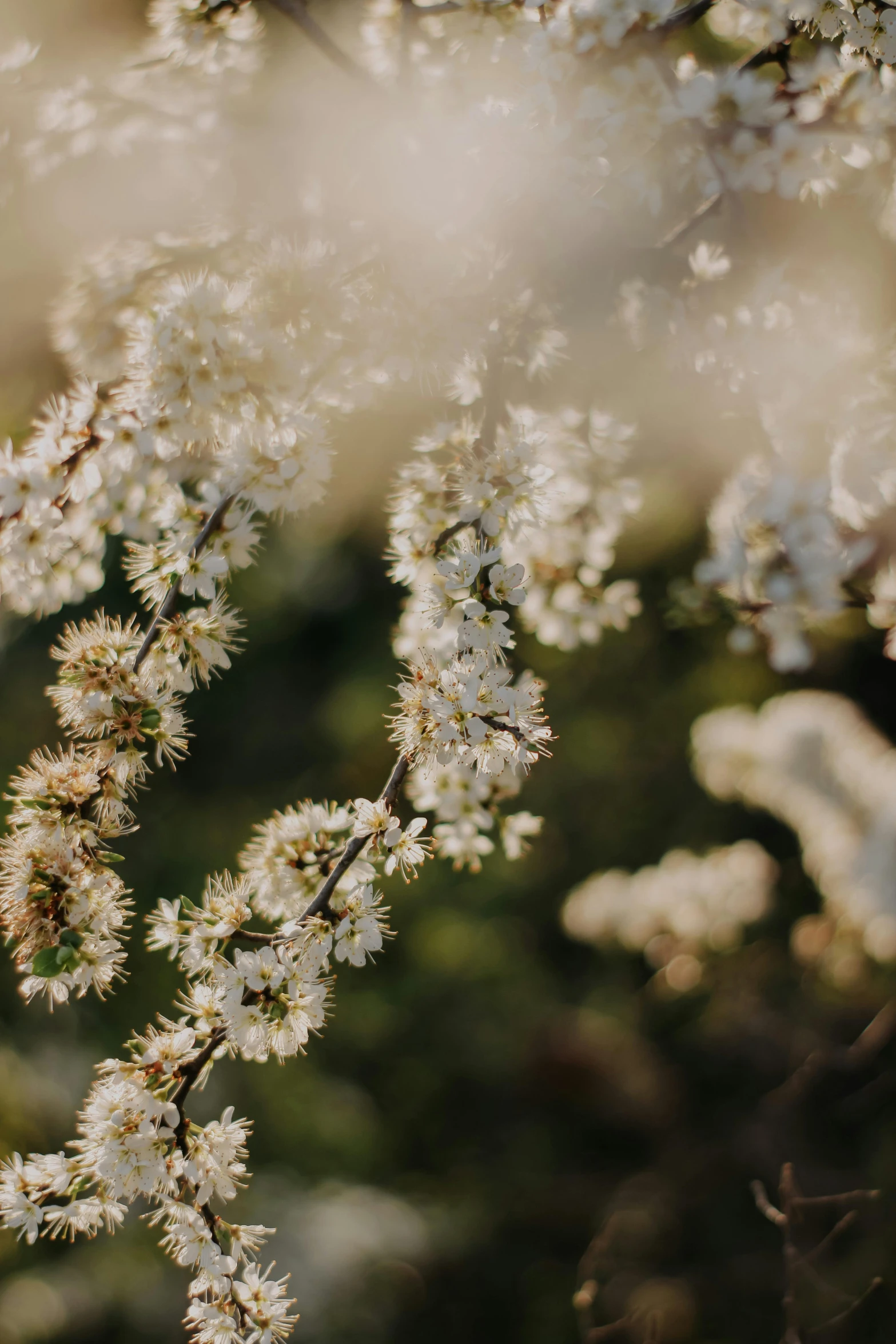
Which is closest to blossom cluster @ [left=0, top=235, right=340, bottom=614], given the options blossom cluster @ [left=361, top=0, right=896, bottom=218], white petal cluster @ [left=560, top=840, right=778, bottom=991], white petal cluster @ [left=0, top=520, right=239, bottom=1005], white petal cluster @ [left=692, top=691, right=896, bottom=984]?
white petal cluster @ [left=0, top=520, right=239, bottom=1005]

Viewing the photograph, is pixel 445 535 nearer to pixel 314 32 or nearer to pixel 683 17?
pixel 683 17

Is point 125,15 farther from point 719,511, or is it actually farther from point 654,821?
point 654,821

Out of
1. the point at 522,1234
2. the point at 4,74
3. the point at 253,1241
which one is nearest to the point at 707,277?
the point at 4,74

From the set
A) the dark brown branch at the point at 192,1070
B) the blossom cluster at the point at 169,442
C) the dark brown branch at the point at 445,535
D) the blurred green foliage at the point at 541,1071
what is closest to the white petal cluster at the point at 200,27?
the blossom cluster at the point at 169,442

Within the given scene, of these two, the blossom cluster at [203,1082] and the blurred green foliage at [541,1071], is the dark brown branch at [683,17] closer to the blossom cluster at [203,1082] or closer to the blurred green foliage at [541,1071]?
the blossom cluster at [203,1082]

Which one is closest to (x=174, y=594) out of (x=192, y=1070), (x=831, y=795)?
(x=192, y=1070)
